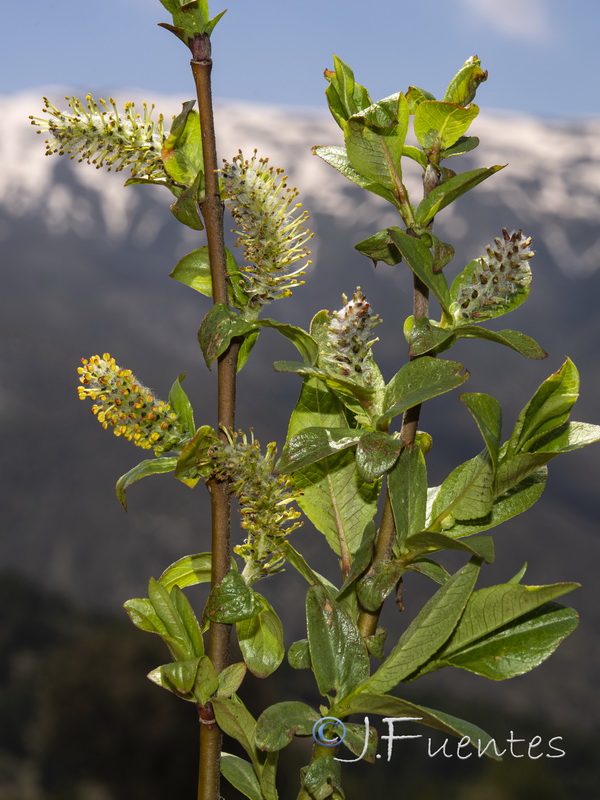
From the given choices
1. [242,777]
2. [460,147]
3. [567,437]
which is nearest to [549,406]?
[567,437]

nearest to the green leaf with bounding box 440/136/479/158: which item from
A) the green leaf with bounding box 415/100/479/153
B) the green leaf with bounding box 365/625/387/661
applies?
the green leaf with bounding box 415/100/479/153

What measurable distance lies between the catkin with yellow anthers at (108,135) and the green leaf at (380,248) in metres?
0.09

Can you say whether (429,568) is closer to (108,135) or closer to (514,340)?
(514,340)

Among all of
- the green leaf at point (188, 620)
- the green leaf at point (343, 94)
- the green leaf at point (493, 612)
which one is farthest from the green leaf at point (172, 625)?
the green leaf at point (343, 94)

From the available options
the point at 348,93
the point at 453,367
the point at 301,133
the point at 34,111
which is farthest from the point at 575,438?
the point at 34,111

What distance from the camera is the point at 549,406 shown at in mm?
305

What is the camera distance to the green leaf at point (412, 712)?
271 millimetres

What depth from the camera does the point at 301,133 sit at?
1344 millimetres

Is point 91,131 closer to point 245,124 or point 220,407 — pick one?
point 220,407

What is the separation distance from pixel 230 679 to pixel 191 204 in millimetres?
202

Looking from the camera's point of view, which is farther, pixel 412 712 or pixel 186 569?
pixel 186 569

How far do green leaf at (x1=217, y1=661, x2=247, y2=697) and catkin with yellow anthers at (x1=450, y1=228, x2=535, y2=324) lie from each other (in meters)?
0.17

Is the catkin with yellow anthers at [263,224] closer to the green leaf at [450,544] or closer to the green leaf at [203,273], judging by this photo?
the green leaf at [203,273]

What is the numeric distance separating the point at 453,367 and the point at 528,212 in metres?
1.07
